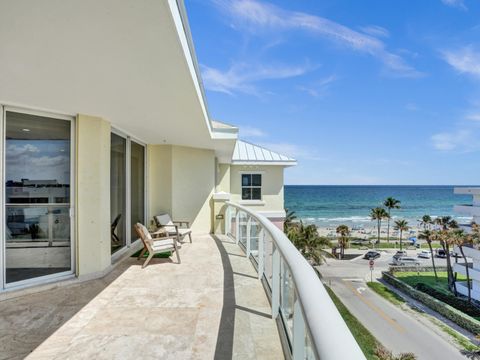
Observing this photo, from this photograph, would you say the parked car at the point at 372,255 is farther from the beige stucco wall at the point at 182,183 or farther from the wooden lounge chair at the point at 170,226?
the wooden lounge chair at the point at 170,226

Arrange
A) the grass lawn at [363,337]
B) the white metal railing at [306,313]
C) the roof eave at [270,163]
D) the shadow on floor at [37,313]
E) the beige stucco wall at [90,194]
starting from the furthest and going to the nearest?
the roof eave at [270,163] < the grass lawn at [363,337] < the beige stucco wall at [90,194] < the shadow on floor at [37,313] < the white metal railing at [306,313]

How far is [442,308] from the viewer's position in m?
16.4

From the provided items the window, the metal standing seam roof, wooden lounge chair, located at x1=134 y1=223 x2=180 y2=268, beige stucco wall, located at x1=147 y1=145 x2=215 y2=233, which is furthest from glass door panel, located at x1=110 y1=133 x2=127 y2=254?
the window

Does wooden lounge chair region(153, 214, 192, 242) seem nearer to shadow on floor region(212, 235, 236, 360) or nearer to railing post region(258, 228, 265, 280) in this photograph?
shadow on floor region(212, 235, 236, 360)

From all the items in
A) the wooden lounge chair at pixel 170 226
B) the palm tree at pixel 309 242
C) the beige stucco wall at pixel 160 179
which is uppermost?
the beige stucco wall at pixel 160 179

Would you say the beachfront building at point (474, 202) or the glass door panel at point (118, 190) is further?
the beachfront building at point (474, 202)

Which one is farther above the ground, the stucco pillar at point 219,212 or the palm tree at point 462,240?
the stucco pillar at point 219,212

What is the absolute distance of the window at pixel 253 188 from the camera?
12938 mm

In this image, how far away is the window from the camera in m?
12.9

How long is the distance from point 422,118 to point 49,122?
180 feet

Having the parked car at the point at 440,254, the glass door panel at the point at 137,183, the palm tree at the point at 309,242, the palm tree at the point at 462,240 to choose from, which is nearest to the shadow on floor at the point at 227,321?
the glass door panel at the point at 137,183

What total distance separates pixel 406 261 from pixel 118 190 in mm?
29563

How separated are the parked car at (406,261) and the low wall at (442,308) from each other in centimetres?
606

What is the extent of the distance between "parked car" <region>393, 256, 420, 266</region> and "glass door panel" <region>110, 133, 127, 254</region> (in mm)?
27893
